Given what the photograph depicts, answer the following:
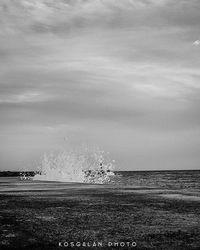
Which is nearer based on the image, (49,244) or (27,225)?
(49,244)

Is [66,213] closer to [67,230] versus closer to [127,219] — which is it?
[127,219]

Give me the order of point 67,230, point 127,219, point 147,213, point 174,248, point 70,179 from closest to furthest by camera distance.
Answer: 1. point 174,248
2. point 67,230
3. point 127,219
4. point 147,213
5. point 70,179

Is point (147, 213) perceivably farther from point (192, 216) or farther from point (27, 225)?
point (27, 225)

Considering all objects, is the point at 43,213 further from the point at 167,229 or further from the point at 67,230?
the point at 167,229

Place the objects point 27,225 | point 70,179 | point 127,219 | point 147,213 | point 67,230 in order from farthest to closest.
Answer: point 70,179, point 147,213, point 127,219, point 27,225, point 67,230

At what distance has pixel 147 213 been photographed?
45.1ft

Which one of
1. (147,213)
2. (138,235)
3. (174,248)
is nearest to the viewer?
(174,248)

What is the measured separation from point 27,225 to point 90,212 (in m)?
3.38

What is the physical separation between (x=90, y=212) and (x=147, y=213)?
1.95 metres

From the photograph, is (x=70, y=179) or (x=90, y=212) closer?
(x=90, y=212)

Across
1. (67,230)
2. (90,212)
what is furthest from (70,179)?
(67,230)

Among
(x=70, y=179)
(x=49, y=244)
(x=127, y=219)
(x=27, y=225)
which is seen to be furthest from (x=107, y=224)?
(x=70, y=179)

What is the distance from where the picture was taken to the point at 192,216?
1298cm

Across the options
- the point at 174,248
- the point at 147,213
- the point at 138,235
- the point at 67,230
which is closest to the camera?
the point at 174,248
